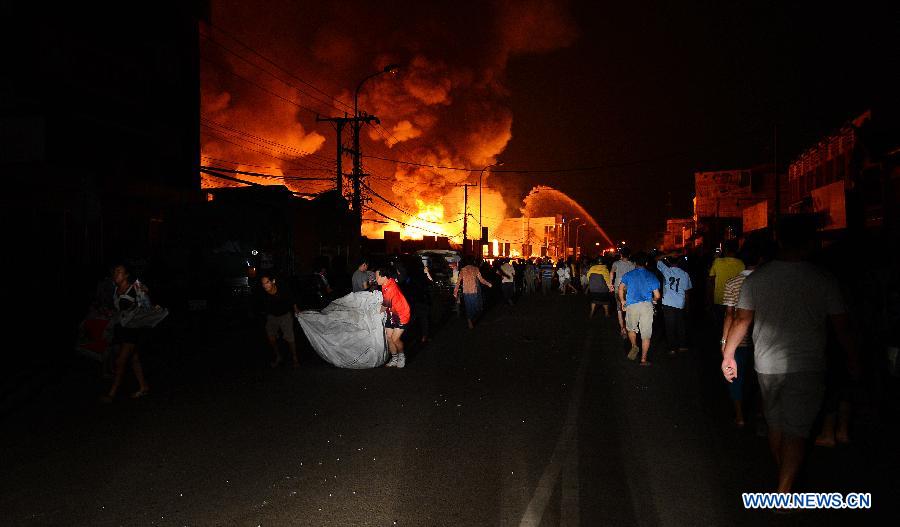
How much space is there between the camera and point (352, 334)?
10.4m

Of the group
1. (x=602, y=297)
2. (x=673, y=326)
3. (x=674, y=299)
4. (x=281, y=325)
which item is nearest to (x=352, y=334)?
(x=281, y=325)

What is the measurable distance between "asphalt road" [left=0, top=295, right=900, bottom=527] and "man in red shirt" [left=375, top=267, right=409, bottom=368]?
1.92ft

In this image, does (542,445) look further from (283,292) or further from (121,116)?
(121,116)

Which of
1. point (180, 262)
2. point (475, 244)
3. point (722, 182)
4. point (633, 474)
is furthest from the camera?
point (722, 182)

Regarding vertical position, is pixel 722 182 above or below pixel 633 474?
above

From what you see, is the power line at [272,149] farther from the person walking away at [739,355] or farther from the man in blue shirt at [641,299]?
the person walking away at [739,355]

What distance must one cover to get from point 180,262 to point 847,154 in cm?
2445

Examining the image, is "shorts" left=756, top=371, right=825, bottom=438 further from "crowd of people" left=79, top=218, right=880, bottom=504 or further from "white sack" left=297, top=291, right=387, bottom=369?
"white sack" left=297, top=291, right=387, bottom=369

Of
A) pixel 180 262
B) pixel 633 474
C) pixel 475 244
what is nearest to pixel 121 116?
pixel 180 262

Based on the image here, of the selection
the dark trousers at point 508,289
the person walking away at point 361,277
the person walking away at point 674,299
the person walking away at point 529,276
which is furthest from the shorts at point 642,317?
the person walking away at point 529,276

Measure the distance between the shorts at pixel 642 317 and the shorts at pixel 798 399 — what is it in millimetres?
6387

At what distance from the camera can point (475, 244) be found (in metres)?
62.2

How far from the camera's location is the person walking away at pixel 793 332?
407 centimetres

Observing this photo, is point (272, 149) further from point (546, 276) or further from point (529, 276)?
point (529, 276)
